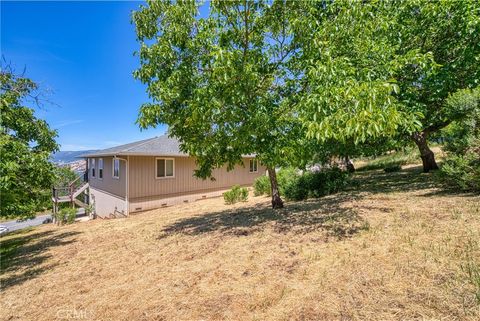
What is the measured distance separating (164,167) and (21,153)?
9395mm

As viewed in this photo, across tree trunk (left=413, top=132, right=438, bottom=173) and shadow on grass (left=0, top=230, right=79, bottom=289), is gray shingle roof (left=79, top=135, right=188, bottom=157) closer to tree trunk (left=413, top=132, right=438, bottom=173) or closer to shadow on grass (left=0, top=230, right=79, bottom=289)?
shadow on grass (left=0, top=230, right=79, bottom=289)

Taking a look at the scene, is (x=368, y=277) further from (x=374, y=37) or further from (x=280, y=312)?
(x=374, y=37)

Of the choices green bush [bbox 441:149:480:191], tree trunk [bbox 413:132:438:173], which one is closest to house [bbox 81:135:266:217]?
green bush [bbox 441:149:480:191]

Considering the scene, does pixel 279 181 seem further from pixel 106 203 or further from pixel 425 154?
pixel 106 203

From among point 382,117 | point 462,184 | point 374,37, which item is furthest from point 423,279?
point 374,37

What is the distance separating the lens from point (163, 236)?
6.88 m

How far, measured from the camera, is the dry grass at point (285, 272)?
9.21ft

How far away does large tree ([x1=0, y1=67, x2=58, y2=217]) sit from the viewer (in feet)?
17.1

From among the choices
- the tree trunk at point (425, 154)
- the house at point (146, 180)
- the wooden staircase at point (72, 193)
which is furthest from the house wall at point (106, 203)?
the tree trunk at point (425, 154)

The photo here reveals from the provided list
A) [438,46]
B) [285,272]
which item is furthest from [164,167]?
[438,46]

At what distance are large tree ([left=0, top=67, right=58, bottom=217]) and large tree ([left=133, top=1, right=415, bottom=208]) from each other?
8.90ft

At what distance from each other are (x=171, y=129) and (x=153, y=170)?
8.23 meters

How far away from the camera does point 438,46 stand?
7953 millimetres

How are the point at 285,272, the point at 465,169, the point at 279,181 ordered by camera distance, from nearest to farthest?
the point at 285,272
the point at 465,169
the point at 279,181
